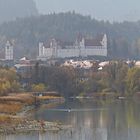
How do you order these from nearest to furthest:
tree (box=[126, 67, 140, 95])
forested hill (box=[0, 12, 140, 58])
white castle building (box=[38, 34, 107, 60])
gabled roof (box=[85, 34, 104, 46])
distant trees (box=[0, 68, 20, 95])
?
distant trees (box=[0, 68, 20, 95])
tree (box=[126, 67, 140, 95])
white castle building (box=[38, 34, 107, 60])
gabled roof (box=[85, 34, 104, 46])
forested hill (box=[0, 12, 140, 58])

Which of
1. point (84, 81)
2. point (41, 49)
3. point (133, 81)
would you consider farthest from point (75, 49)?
point (133, 81)

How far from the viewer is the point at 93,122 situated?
32312mm

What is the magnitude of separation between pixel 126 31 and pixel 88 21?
14.0 meters

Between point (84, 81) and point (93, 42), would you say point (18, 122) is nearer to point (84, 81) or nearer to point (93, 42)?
point (84, 81)

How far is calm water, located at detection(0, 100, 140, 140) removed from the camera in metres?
26.0

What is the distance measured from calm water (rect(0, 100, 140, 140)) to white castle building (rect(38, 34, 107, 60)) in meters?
63.1

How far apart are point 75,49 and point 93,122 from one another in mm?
77821

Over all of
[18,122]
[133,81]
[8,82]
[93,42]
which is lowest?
[18,122]

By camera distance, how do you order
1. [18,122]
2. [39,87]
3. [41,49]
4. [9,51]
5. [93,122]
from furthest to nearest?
[9,51], [41,49], [39,87], [93,122], [18,122]

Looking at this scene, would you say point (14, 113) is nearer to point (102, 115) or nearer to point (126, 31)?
point (102, 115)

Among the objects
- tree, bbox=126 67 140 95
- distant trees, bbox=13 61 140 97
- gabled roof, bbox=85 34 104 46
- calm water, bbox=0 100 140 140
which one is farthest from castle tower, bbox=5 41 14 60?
calm water, bbox=0 100 140 140

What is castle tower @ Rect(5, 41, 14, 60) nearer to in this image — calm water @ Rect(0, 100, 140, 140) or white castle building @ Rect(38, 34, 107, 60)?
white castle building @ Rect(38, 34, 107, 60)

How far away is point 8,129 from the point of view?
27578 mm

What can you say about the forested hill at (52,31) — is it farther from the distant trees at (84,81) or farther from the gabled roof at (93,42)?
the distant trees at (84,81)
